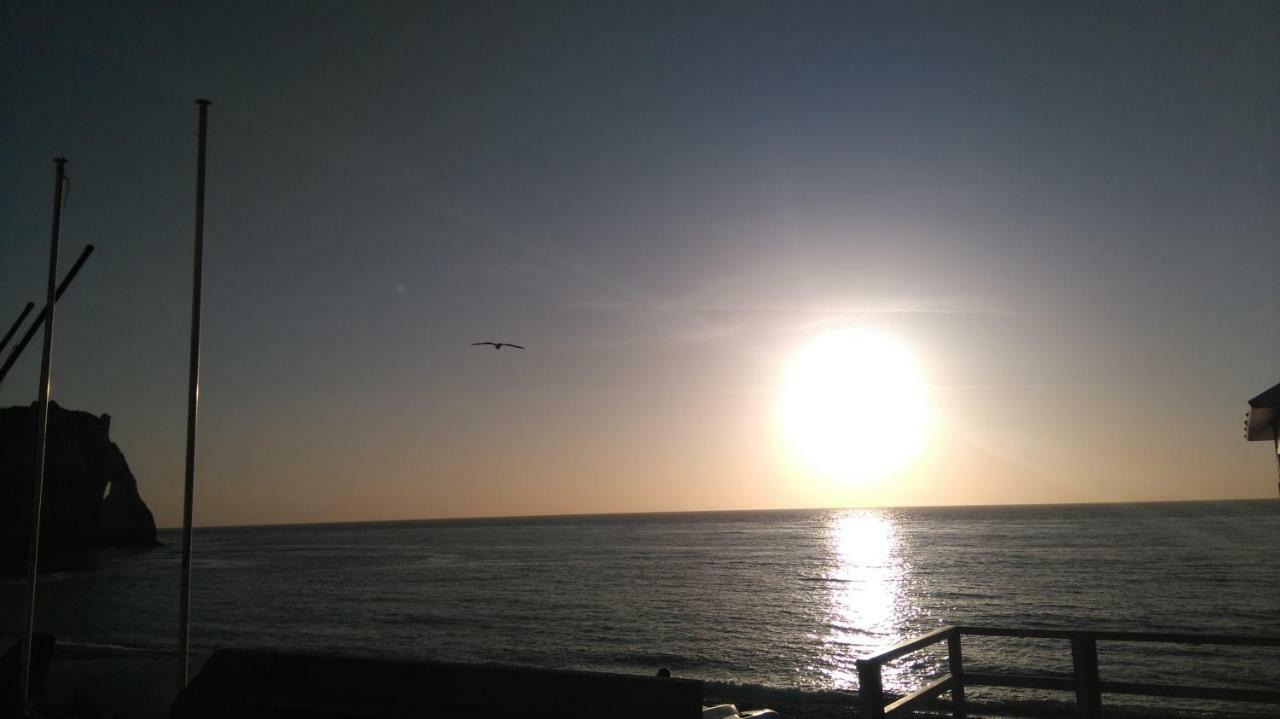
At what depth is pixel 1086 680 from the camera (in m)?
5.71

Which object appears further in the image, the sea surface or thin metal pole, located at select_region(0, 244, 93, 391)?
the sea surface

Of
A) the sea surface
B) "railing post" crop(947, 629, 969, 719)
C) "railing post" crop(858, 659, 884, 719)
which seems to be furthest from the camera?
the sea surface

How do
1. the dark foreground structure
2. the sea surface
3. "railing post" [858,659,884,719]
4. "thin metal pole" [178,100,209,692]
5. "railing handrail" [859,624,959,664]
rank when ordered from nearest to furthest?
the dark foreground structure < "railing post" [858,659,884,719] < "railing handrail" [859,624,959,664] < "thin metal pole" [178,100,209,692] < the sea surface

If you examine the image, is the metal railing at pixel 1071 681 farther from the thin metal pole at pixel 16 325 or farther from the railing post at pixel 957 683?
the thin metal pole at pixel 16 325

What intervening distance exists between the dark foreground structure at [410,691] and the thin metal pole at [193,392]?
457 cm

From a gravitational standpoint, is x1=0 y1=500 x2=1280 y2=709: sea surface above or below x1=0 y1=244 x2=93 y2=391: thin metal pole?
below

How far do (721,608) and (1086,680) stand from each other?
3924cm

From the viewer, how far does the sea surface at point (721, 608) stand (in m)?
28.2

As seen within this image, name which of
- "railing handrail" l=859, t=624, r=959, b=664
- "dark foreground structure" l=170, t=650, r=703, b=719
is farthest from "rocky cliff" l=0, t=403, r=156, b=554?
"railing handrail" l=859, t=624, r=959, b=664

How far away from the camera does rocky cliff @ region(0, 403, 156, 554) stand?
283 feet

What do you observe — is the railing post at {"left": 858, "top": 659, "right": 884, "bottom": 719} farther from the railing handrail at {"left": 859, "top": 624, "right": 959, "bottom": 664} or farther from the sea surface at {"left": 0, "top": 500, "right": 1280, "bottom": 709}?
the sea surface at {"left": 0, "top": 500, "right": 1280, "bottom": 709}

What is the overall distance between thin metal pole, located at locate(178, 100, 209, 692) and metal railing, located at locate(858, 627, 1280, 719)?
27.9 feet

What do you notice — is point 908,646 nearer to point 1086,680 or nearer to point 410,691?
point 1086,680

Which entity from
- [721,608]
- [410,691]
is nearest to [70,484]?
[721,608]
